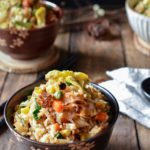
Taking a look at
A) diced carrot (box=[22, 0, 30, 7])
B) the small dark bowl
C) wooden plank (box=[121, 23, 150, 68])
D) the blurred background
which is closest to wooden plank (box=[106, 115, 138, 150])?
the small dark bowl

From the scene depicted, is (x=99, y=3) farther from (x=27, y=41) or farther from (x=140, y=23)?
(x=27, y=41)

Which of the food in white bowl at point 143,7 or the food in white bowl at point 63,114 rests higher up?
the food in white bowl at point 63,114

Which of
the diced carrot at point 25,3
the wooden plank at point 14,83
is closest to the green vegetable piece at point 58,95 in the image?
the wooden plank at point 14,83

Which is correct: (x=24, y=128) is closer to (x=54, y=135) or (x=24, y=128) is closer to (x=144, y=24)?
(x=54, y=135)

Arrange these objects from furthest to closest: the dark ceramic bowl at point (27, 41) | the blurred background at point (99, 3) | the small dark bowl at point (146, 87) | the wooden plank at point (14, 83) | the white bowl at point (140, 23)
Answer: the blurred background at point (99, 3) → the white bowl at point (140, 23) → the dark ceramic bowl at point (27, 41) → the wooden plank at point (14, 83) → the small dark bowl at point (146, 87)

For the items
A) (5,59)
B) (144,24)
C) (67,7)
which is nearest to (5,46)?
(5,59)

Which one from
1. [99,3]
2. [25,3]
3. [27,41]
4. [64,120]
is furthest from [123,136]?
[99,3]

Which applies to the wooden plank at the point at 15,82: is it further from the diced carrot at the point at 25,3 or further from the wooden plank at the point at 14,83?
the diced carrot at the point at 25,3
